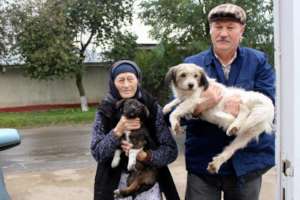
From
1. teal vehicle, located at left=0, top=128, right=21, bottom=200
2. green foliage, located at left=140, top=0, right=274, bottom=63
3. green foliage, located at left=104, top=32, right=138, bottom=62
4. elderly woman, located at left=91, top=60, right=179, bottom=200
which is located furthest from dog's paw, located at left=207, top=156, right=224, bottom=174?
green foliage, located at left=104, top=32, right=138, bottom=62

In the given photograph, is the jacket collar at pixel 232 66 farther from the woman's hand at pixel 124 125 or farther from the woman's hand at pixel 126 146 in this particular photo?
the woman's hand at pixel 126 146

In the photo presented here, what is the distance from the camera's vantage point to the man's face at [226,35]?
282 centimetres

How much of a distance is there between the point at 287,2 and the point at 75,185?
6879 millimetres

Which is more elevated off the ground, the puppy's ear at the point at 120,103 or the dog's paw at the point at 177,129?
the puppy's ear at the point at 120,103

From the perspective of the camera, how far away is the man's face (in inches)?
111

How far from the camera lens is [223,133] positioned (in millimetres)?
2941

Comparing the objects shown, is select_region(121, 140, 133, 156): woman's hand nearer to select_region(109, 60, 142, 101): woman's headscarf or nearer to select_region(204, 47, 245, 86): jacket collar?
select_region(109, 60, 142, 101): woman's headscarf

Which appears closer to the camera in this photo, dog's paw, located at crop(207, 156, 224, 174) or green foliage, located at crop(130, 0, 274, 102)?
dog's paw, located at crop(207, 156, 224, 174)

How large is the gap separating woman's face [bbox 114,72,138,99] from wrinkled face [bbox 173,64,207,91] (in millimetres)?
247

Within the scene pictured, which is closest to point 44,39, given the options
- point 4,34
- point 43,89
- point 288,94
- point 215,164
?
point 4,34

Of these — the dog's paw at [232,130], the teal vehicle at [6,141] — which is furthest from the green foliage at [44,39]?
the dog's paw at [232,130]

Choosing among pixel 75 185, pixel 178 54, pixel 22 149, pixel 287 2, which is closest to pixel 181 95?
pixel 287 2

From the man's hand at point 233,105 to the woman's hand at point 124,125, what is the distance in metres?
0.55

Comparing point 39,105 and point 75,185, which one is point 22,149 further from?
point 39,105
